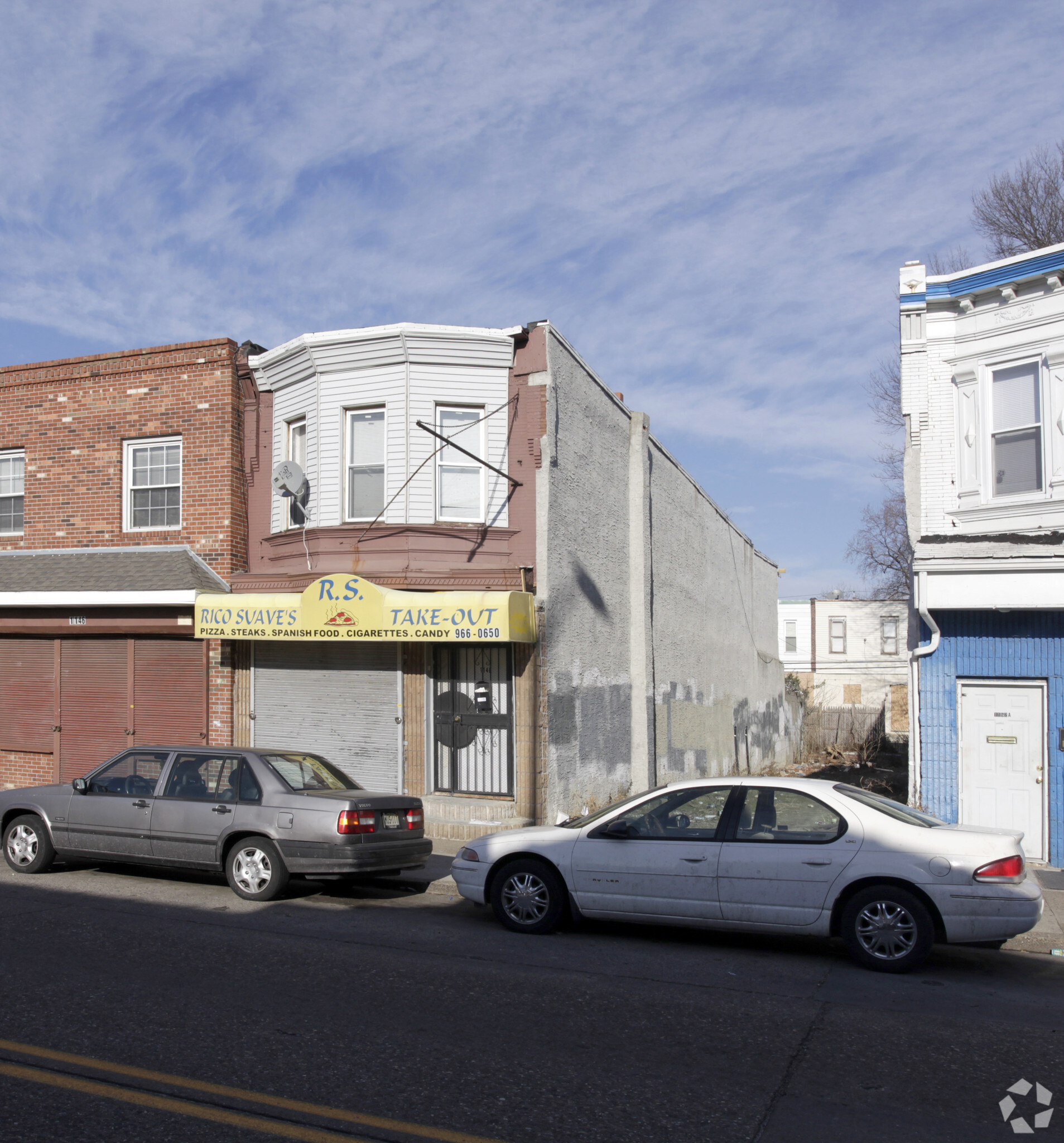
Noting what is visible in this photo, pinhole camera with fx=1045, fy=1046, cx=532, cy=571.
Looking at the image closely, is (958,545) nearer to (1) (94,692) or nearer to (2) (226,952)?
(2) (226,952)

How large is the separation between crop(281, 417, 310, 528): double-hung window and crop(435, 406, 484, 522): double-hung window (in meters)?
2.23

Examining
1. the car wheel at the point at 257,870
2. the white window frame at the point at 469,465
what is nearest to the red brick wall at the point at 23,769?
the white window frame at the point at 469,465

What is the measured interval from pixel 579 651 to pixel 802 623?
1634 inches

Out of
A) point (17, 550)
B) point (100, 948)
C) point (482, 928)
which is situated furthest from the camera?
point (17, 550)

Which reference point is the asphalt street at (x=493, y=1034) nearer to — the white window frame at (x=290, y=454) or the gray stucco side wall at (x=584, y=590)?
the gray stucco side wall at (x=584, y=590)

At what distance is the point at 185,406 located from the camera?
672 inches

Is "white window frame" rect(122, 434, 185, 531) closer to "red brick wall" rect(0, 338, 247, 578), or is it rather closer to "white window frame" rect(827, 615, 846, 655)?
"red brick wall" rect(0, 338, 247, 578)

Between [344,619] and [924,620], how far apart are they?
7632 millimetres

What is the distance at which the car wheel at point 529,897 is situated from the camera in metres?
8.86

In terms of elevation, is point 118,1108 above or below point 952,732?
below

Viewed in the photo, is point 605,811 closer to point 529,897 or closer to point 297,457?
point 529,897

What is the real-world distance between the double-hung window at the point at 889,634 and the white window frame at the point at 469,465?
138ft

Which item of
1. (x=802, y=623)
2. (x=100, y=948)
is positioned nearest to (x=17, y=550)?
(x=100, y=948)

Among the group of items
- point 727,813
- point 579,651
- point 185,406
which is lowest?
point 727,813
